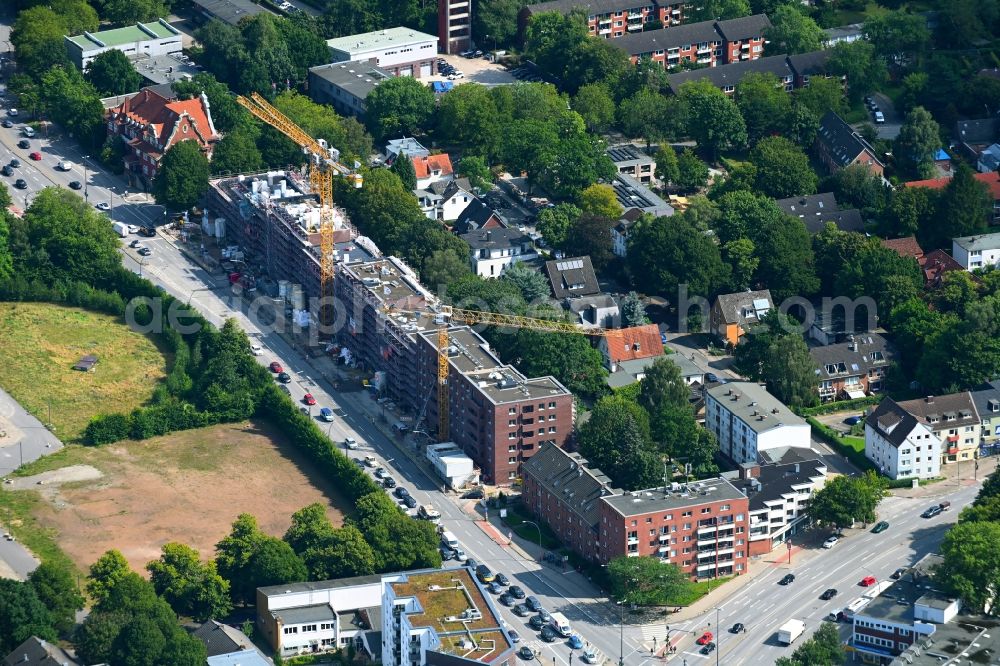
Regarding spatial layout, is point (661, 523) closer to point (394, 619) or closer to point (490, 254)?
point (394, 619)

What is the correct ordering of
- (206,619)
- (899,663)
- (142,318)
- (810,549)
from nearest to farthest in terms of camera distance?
1. (899,663)
2. (206,619)
3. (810,549)
4. (142,318)

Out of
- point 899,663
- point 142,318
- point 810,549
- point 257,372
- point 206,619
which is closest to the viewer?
point 899,663

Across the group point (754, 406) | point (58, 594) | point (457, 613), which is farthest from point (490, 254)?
point (58, 594)

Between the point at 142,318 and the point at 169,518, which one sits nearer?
the point at 169,518

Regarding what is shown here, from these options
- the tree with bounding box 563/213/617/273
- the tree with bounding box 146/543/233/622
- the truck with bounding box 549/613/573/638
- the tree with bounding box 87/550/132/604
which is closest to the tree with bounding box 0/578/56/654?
the tree with bounding box 87/550/132/604

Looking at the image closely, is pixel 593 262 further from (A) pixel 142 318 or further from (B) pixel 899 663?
(B) pixel 899 663

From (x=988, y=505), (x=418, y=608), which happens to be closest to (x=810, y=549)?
(x=988, y=505)
